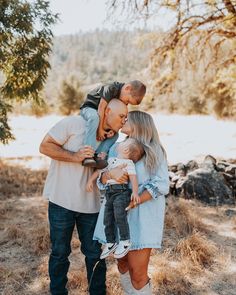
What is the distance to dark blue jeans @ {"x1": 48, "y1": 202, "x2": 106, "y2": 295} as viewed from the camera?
317cm

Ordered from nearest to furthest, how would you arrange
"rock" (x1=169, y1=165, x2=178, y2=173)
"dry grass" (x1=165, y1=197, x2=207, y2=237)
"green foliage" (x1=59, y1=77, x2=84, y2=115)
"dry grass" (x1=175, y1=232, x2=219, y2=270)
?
1. "dry grass" (x1=175, y1=232, x2=219, y2=270)
2. "dry grass" (x1=165, y1=197, x2=207, y2=237)
3. "rock" (x1=169, y1=165, x2=178, y2=173)
4. "green foliage" (x1=59, y1=77, x2=84, y2=115)

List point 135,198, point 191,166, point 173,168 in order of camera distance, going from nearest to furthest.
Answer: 1. point 135,198
2. point 191,166
3. point 173,168

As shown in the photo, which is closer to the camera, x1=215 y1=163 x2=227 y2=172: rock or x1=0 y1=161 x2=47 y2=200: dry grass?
x1=0 y1=161 x2=47 y2=200: dry grass

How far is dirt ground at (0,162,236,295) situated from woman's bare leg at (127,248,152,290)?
867mm

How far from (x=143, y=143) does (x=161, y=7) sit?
6.90 m

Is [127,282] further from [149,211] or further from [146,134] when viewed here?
[146,134]

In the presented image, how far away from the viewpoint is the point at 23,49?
742cm

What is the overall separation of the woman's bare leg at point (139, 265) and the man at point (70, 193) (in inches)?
16.3

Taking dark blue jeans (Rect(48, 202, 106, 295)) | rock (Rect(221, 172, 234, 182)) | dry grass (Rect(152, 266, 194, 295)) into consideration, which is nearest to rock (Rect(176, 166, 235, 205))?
rock (Rect(221, 172, 234, 182))

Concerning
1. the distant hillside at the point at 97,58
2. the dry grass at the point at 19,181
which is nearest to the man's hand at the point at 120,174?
the dry grass at the point at 19,181

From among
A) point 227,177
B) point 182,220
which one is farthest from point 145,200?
point 227,177

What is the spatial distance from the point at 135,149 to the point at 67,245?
1.03 metres

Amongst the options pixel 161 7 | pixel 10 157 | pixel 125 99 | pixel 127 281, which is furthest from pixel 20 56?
pixel 10 157

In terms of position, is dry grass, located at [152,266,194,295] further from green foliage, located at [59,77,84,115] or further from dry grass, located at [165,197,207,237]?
green foliage, located at [59,77,84,115]
